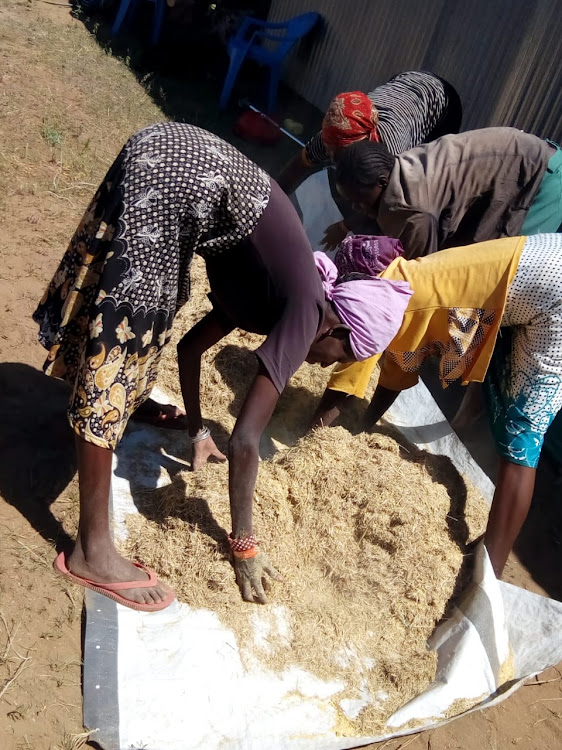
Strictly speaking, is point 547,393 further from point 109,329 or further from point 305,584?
point 109,329

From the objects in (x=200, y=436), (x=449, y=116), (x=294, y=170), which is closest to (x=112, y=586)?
(x=200, y=436)

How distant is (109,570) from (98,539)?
0.12 metres

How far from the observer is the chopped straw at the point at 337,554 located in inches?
99.0

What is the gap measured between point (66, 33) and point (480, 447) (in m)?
5.69

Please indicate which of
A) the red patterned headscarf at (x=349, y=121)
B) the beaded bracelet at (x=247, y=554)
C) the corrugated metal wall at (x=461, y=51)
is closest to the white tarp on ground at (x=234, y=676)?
the beaded bracelet at (x=247, y=554)

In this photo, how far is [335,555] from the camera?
2797 millimetres

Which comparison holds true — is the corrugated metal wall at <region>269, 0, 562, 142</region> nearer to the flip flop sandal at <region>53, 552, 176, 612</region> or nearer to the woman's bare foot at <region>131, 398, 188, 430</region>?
the woman's bare foot at <region>131, 398, 188, 430</region>

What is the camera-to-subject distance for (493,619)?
2.64m

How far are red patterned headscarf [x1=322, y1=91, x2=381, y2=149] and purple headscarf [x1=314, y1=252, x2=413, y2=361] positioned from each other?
4.07 feet

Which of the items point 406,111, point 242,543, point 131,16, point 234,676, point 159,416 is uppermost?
point 406,111

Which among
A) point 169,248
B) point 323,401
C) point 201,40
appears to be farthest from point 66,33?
point 169,248

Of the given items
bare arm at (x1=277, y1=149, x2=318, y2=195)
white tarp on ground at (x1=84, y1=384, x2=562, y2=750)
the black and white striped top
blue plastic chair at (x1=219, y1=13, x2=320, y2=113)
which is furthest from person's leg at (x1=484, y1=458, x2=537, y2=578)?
blue plastic chair at (x1=219, y1=13, x2=320, y2=113)

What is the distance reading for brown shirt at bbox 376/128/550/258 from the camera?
3.29m

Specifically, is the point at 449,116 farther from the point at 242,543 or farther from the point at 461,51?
the point at 242,543
